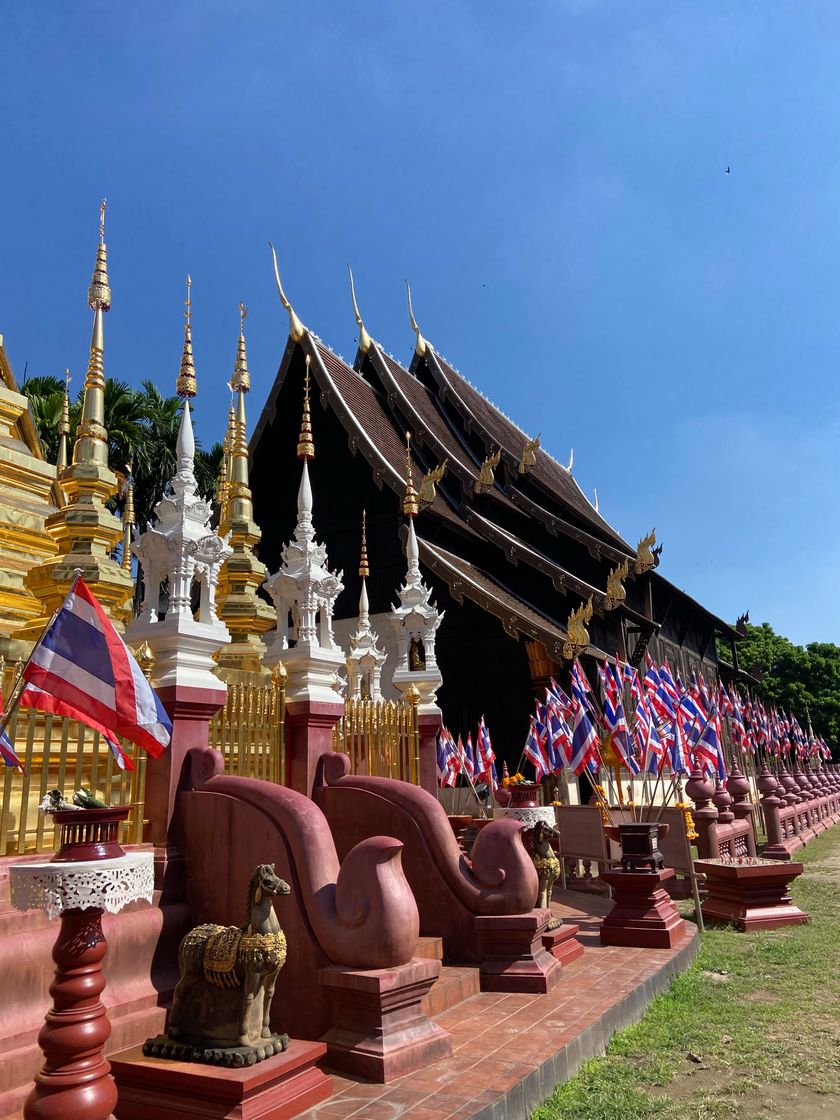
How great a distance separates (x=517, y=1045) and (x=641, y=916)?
10.6 feet

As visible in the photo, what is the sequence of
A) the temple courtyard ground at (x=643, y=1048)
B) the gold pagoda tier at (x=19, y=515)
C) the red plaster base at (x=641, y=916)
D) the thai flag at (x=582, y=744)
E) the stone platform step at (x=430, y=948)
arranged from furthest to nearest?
1. the thai flag at (x=582, y=744)
2. the red plaster base at (x=641, y=916)
3. the gold pagoda tier at (x=19, y=515)
4. the stone platform step at (x=430, y=948)
5. the temple courtyard ground at (x=643, y=1048)

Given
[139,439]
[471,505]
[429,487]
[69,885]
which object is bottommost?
[69,885]

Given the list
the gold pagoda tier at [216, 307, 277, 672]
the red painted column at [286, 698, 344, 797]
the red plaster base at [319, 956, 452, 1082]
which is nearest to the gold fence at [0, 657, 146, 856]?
the red painted column at [286, 698, 344, 797]

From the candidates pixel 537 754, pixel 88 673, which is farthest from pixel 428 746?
pixel 88 673

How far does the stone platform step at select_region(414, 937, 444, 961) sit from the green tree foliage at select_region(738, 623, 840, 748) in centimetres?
4468

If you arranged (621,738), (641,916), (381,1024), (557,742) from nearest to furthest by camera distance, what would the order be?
(381,1024), (641,916), (621,738), (557,742)

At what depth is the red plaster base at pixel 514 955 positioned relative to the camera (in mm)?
5945

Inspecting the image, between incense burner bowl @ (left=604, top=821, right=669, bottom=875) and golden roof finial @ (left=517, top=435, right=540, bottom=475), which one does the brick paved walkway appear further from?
golden roof finial @ (left=517, top=435, right=540, bottom=475)

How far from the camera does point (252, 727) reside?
249 inches

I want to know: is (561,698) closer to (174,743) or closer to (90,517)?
(90,517)

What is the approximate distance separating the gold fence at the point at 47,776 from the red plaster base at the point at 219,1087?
128 centimetres

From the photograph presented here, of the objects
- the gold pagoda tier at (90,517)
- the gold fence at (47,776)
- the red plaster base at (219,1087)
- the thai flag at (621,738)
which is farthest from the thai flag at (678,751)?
the red plaster base at (219,1087)

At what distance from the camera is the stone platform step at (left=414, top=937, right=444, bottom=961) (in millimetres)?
5934

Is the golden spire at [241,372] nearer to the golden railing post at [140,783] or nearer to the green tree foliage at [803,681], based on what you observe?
the golden railing post at [140,783]
